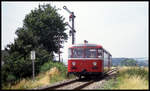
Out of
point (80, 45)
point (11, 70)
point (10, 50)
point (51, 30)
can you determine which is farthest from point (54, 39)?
point (80, 45)

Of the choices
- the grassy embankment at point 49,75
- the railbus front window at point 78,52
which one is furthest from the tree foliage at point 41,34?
the railbus front window at point 78,52

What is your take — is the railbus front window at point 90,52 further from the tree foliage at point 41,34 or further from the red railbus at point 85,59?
the tree foliage at point 41,34

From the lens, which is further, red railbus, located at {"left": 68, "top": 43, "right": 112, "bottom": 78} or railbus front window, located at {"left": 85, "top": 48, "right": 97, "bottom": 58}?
railbus front window, located at {"left": 85, "top": 48, "right": 97, "bottom": 58}

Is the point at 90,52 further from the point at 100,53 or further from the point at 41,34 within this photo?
the point at 41,34

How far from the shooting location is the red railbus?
72.8ft

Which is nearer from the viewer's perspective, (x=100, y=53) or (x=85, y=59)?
(x=85, y=59)

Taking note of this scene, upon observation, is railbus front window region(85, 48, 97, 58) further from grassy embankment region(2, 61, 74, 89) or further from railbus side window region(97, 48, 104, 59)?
grassy embankment region(2, 61, 74, 89)

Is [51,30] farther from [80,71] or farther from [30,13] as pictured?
[80,71]

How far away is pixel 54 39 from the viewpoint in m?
41.8

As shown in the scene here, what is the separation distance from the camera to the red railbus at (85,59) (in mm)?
22203

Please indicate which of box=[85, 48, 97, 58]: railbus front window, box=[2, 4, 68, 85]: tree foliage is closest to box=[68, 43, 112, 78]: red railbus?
box=[85, 48, 97, 58]: railbus front window

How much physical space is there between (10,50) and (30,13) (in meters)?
13.6

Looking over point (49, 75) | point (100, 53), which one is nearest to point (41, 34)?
point (49, 75)

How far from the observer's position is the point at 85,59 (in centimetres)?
2223
